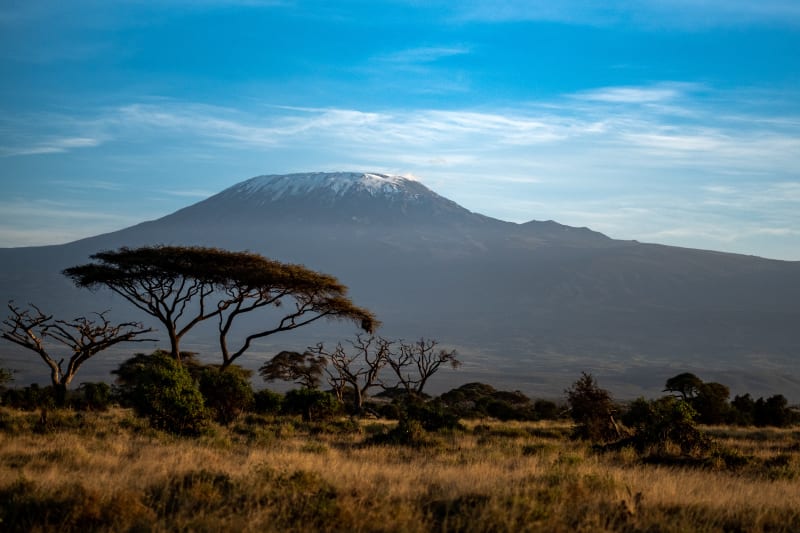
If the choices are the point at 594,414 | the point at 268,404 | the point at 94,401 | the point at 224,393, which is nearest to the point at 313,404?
the point at 268,404

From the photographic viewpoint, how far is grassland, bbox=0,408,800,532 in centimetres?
793

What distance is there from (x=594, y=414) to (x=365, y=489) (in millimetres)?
13866

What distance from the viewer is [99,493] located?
8414 millimetres

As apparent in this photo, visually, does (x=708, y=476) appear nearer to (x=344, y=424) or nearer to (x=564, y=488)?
(x=564, y=488)

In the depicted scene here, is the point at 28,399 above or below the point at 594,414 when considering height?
below

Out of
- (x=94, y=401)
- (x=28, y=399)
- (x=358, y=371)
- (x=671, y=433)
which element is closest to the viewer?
(x=671, y=433)

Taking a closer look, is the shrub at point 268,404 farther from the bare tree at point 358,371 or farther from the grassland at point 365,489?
the grassland at point 365,489

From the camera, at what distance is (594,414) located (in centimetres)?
2175

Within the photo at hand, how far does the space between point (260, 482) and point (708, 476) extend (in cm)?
748

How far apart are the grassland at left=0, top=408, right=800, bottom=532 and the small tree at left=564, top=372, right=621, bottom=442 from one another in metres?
5.58

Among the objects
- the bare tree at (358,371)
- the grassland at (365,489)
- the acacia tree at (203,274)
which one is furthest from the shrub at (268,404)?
the grassland at (365,489)

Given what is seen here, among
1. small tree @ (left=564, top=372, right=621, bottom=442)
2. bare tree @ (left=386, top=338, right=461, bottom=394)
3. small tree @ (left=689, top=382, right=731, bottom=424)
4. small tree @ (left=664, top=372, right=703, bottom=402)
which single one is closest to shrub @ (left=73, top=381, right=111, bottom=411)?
bare tree @ (left=386, top=338, right=461, bottom=394)

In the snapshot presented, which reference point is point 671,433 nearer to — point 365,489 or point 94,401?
point 365,489

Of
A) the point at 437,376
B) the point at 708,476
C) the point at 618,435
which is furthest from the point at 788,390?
the point at 708,476
